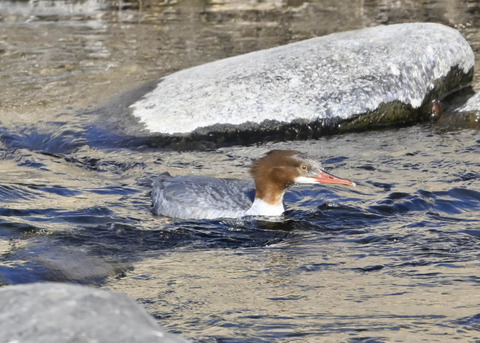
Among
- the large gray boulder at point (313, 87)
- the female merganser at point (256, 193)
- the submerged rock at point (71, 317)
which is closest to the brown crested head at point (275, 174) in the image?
the female merganser at point (256, 193)

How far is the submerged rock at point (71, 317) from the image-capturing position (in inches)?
115

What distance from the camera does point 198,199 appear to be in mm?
7227

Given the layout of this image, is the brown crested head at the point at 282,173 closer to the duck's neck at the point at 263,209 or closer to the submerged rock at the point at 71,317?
the duck's neck at the point at 263,209

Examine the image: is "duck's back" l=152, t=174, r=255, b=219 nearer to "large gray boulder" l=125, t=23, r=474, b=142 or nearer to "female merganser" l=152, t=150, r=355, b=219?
"female merganser" l=152, t=150, r=355, b=219

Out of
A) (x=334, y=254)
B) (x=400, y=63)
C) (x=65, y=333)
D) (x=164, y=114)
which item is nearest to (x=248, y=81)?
(x=164, y=114)

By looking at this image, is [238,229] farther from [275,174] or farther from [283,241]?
[275,174]

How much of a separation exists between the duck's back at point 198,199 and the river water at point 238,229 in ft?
0.41

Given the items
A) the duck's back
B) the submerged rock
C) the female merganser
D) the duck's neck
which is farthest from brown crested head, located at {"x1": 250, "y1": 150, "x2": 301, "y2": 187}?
the submerged rock

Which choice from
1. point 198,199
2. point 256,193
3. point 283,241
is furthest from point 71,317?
point 256,193

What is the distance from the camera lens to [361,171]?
809 centimetres

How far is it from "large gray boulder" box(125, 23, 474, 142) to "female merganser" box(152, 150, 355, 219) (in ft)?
5.75

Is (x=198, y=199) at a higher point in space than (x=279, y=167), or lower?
lower

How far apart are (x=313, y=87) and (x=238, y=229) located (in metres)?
2.88

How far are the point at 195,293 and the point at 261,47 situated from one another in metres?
7.61
